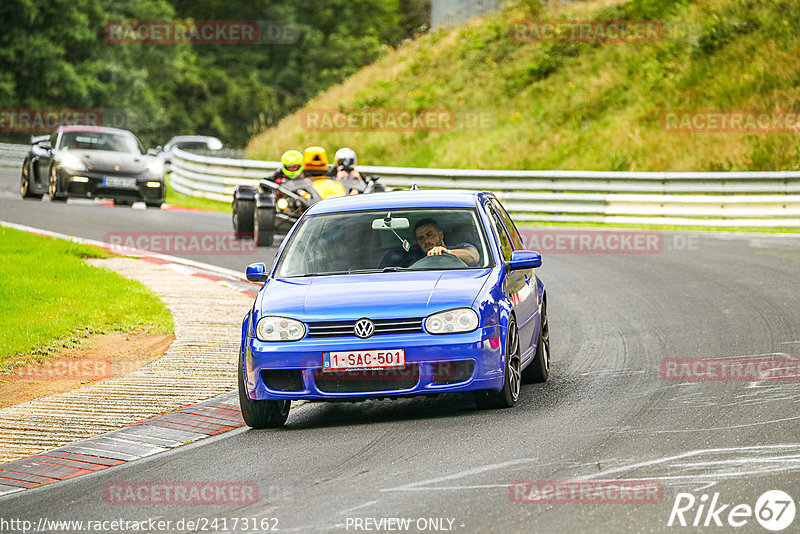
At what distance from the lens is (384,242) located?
30.7 feet

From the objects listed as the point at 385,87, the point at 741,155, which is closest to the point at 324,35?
the point at 385,87

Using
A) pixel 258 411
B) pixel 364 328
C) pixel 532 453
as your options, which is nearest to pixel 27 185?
pixel 258 411

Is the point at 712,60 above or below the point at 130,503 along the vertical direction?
above

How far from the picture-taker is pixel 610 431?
299 inches

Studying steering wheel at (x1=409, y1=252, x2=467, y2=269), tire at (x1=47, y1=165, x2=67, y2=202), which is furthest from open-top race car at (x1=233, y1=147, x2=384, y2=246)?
steering wheel at (x1=409, y1=252, x2=467, y2=269)

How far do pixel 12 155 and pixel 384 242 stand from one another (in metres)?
37.2

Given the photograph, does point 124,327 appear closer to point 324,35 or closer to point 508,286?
point 508,286

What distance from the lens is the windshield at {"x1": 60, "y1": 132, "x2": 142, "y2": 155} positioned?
2472 cm

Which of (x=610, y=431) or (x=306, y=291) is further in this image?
(x=306, y=291)

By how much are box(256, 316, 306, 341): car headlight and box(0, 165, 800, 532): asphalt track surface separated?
0.64m

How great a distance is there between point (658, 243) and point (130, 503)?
50.3 ft

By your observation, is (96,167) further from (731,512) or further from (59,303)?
(731,512)

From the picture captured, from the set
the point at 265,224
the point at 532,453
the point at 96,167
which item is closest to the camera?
the point at 532,453

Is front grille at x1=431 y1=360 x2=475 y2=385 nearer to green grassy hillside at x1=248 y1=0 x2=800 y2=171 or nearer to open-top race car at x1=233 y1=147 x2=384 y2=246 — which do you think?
open-top race car at x1=233 y1=147 x2=384 y2=246
